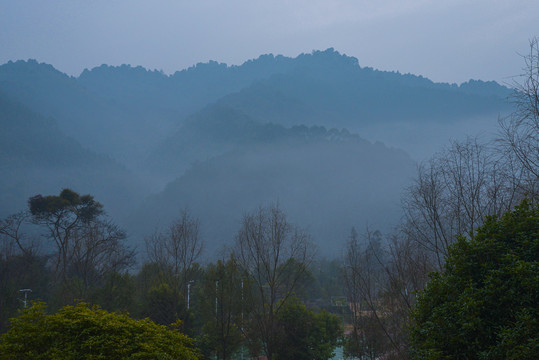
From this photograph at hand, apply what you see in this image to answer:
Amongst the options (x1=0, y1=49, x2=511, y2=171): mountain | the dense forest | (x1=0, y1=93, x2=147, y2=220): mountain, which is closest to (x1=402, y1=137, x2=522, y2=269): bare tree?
the dense forest

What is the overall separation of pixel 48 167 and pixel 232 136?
42.7 m

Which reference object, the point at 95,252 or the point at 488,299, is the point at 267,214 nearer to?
the point at 95,252

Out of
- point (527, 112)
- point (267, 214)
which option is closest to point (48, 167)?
point (267, 214)

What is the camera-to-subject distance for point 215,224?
254 feet

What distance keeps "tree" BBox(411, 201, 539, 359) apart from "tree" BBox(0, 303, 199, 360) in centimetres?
315

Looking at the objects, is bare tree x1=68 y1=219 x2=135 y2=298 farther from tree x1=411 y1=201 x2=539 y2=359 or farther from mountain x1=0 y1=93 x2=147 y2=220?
mountain x1=0 y1=93 x2=147 y2=220

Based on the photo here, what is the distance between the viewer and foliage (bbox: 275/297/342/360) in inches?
610

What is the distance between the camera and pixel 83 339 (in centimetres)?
538

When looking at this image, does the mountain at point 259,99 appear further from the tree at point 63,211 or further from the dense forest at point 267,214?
the tree at point 63,211

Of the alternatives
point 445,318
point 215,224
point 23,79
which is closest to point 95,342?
point 445,318

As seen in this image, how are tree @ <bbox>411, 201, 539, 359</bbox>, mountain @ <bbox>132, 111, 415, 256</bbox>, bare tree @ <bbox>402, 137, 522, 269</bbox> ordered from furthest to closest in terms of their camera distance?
mountain @ <bbox>132, 111, 415, 256</bbox> < bare tree @ <bbox>402, 137, 522, 269</bbox> < tree @ <bbox>411, 201, 539, 359</bbox>

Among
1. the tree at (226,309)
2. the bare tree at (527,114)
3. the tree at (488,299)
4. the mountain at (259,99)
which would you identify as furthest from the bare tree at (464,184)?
the mountain at (259,99)

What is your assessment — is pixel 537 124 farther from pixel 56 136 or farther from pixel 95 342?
pixel 56 136

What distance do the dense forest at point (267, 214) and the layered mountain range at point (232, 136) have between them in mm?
462
